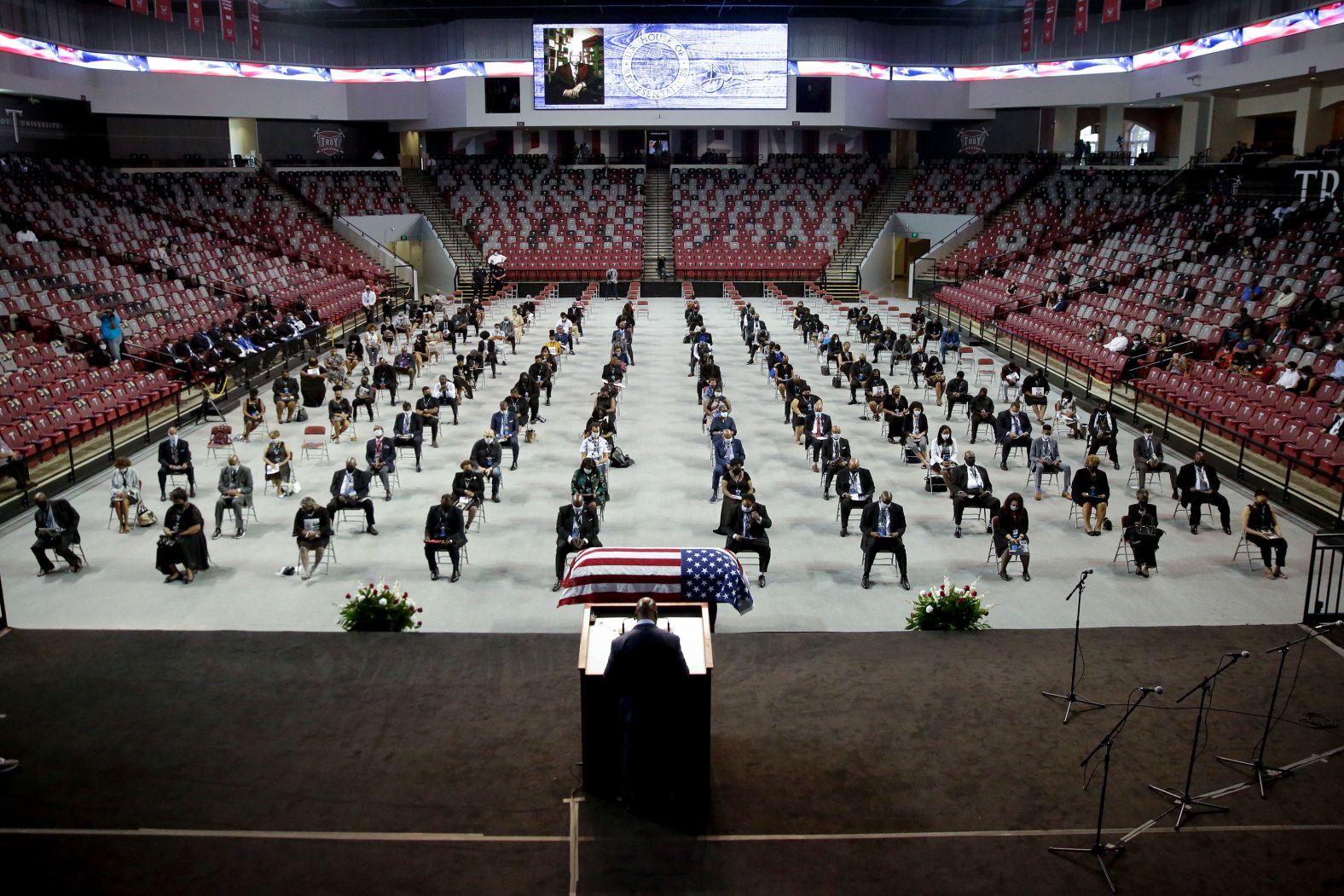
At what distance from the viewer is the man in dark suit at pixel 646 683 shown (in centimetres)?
781

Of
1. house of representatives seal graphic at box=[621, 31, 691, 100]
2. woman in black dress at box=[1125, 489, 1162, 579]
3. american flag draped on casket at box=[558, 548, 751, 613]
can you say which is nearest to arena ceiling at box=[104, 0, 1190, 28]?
house of representatives seal graphic at box=[621, 31, 691, 100]

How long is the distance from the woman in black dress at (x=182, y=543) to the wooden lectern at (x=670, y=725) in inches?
297

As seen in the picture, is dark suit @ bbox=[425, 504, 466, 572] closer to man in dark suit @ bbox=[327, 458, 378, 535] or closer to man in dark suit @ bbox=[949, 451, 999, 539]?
man in dark suit @ bbox=[327, 458, 378, 535]

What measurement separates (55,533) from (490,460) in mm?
6207

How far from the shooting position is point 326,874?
753 centimetres

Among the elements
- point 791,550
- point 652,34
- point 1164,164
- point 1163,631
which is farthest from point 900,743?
point 652,34

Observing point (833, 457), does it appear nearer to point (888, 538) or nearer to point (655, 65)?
point (888, 538)

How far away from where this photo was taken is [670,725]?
7.96 metres

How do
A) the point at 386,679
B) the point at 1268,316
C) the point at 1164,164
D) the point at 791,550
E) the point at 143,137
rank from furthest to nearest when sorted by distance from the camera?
the point at 143,137
the point at 1164,164
the point at 1268,316
the point at 791,550
the point at 386,679

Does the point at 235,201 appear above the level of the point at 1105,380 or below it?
above

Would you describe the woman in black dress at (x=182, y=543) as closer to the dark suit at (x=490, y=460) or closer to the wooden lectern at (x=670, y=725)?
the dark suit at (x=490, y=460)

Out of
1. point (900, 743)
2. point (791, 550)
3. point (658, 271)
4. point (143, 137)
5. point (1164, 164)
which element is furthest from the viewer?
point (658, 271)

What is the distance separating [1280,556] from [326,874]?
12.0 meters

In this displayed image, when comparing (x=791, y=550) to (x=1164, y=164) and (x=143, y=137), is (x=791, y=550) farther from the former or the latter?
(x=143, y=137)
